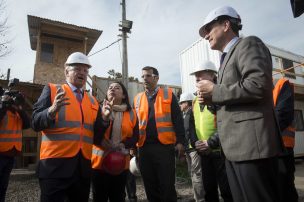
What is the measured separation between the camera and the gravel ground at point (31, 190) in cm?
569

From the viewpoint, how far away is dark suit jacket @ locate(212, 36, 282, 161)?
163cm

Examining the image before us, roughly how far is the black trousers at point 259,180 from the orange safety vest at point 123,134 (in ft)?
6.15

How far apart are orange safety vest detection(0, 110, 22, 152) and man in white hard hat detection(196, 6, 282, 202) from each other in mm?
3972

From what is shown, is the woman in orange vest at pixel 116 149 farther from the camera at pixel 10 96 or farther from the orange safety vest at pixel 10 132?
the orange safety vest at pixel 10 132

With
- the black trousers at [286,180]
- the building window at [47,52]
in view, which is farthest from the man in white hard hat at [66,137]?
the building window at [47,52]

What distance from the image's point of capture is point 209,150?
3.39m

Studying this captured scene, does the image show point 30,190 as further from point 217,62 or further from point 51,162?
point 217,62

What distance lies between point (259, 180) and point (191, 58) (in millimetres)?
9619

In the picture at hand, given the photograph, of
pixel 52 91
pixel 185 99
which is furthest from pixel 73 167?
pixel 185 99

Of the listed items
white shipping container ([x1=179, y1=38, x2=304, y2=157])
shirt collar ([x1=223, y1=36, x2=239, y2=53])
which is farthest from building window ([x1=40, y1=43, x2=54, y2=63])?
shirt collar ([x1=223, y1=36, x2=239, y2=53])

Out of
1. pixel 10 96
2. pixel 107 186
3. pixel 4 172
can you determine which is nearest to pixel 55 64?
pixel 10 96

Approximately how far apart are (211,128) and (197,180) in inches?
58.2

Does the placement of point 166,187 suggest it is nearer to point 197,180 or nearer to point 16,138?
point 197,180

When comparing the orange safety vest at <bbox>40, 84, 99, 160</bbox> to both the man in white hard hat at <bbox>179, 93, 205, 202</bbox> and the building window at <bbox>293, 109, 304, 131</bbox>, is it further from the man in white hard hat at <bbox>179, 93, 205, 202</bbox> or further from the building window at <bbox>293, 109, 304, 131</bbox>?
the building window at <bbox>293, 109, 304, 131</bbox>
